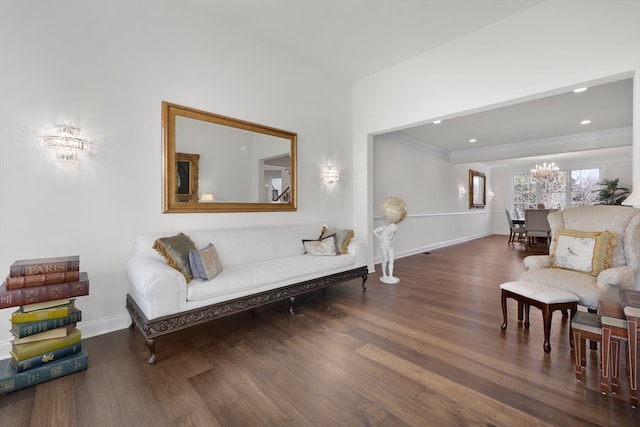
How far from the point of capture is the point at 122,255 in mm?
2551

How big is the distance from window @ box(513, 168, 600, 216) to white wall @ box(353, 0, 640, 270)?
7.95 m

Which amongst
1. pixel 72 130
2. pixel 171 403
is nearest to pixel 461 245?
pixel 171 403

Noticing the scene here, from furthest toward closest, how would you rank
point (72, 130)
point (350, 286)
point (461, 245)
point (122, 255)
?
point (461, 245)
point (350, 286)
point (122, 255)
point (72, 130)

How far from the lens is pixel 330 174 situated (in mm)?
4355

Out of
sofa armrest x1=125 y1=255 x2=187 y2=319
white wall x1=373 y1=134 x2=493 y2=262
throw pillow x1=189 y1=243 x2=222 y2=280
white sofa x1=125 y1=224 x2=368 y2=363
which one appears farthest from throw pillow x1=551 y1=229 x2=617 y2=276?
sofa armrest x1=125 y1=255 x2=187 y2=319

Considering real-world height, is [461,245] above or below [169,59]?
below

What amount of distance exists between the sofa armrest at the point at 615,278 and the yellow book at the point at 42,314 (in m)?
4.11

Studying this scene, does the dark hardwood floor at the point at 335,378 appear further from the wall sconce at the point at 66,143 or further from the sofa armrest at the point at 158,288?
the wall sconce at the point at 66,143

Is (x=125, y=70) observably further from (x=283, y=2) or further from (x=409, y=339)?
(x=409, y=339)

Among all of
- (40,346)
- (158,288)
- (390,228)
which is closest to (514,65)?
(390,228)

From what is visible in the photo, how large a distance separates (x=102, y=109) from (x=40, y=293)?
163cm

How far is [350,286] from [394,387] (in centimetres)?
224

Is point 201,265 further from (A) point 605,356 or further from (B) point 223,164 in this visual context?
(A) point 605,356

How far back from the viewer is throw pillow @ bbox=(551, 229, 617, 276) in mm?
2438
